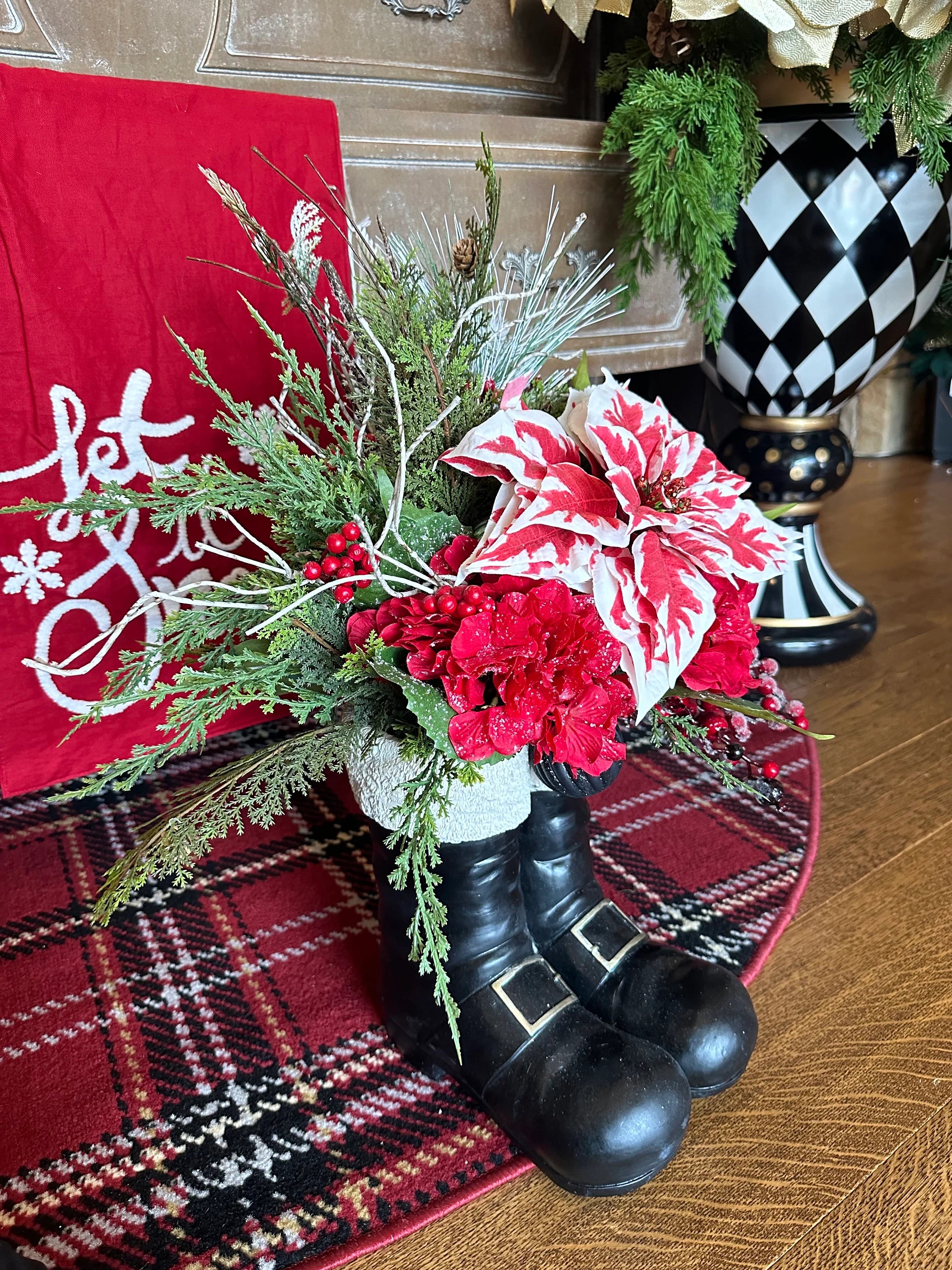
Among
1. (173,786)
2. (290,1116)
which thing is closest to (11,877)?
(173,786)

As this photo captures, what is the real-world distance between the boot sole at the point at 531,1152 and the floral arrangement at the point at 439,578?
8 cm

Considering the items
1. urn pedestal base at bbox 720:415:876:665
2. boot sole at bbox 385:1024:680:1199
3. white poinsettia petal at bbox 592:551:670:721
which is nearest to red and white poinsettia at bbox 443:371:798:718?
white poinsettia petal at bbox 592:551:670:721

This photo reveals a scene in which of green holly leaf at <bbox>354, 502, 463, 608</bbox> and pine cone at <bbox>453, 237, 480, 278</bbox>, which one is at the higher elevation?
pine cone at <bbox>453, 237, 480, 278</bbox>

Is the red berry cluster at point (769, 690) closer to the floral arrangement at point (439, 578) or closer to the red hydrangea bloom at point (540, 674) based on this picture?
the floral arrangement at point (439, 578)

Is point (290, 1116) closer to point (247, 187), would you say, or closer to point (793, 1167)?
point (793, 1167)

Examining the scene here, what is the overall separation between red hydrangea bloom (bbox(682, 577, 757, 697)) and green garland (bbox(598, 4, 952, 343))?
1.79ft

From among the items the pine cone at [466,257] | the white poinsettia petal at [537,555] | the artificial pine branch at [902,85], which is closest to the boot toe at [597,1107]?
the white poinsettia petal at [537,555]

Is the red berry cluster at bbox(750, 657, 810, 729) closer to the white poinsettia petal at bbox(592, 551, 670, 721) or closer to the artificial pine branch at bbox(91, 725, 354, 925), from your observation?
the white poinsettia petal at bbox(592, 551, 670, 721)

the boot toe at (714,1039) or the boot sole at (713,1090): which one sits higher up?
the boot toe at (714,1039)

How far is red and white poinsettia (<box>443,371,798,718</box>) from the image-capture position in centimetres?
49

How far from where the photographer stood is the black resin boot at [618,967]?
60 cm

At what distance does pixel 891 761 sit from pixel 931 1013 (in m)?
0.38

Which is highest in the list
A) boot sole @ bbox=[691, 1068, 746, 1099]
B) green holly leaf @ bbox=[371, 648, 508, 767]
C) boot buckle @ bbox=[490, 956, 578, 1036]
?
green holly leaf @ bbox=[371, 648, 508, 767]

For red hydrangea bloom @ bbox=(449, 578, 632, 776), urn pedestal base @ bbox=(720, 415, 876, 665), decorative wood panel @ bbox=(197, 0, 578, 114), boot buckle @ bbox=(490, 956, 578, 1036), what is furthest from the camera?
urn pedestal base @ bbox=(720, 415, 876, 665)
